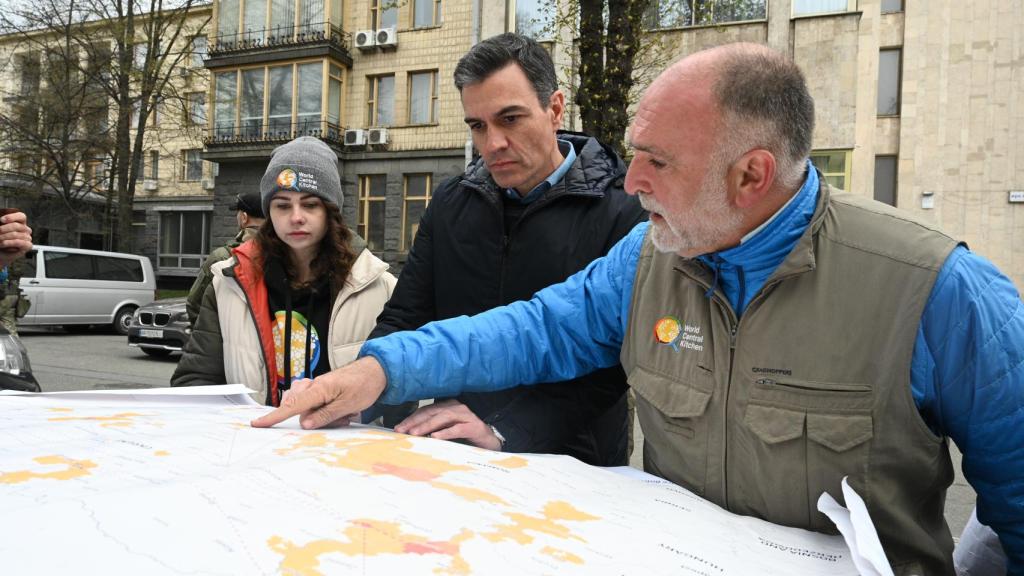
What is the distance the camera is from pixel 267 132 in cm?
2053

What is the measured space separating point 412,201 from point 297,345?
57.4 ft

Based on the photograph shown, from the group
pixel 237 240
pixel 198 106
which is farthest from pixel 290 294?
pixel 198 106

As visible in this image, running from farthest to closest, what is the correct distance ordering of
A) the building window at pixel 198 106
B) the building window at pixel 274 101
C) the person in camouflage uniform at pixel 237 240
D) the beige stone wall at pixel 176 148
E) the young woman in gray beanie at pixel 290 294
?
the beige stone wall at pixel 176 148 → the building window at pixel 198 106 → the building window at pixel 274 101 → the person in camouflage uniform at pixel 237 240 → the young woman in gray beanie at pixel 290 294

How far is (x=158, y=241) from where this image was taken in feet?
93.0

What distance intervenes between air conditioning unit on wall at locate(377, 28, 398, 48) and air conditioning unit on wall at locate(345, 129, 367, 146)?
8.38 feet

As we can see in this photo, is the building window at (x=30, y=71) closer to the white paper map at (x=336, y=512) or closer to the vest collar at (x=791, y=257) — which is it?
the white paper map at (x=336, y=512)

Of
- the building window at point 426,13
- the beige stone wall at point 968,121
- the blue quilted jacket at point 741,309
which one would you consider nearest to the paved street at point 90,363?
the blue quilted jacket at point 741,309

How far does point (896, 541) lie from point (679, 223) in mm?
663

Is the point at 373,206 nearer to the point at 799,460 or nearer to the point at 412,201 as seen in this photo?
the point at 412,201

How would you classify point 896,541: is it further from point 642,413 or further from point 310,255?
point 310,255

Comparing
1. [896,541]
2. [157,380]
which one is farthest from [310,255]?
[157,380]

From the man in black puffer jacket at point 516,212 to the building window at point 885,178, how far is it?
1609 cm

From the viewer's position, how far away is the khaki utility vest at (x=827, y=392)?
115 cm

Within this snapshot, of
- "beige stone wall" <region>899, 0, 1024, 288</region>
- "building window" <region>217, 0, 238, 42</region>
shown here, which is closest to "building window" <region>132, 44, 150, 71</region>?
"building window" <region>217, 0, 238, 42</region>
